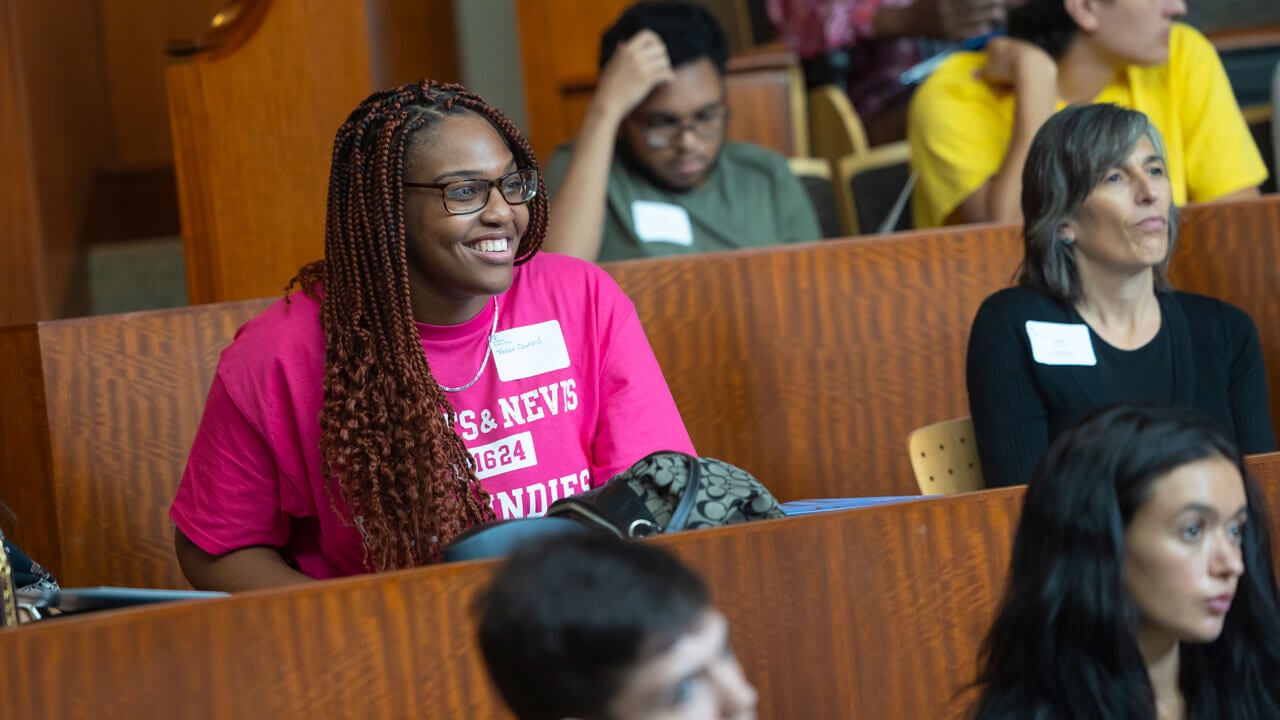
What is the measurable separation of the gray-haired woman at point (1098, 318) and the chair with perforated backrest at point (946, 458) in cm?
4

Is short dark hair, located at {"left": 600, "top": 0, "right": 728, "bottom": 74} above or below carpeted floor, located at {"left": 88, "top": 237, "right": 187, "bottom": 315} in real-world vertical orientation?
above

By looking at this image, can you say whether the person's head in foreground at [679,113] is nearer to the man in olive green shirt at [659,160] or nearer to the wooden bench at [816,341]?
the man in olive green shirt at [659,160]

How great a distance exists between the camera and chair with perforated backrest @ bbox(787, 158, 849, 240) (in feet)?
13.6

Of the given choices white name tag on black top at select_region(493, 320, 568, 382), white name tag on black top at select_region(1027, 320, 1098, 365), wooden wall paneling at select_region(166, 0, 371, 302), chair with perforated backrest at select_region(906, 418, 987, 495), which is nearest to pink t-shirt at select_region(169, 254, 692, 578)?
white name tag on black top at select_region(493, 320, 568, 382)

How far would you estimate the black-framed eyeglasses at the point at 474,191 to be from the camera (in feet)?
7.34

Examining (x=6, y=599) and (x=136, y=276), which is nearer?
(x=6, y=599)

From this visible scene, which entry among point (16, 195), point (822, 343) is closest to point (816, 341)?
point (822, 343)

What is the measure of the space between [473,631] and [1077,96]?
8.23 feet

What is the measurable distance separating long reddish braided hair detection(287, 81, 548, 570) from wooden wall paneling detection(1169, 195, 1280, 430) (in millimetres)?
1420

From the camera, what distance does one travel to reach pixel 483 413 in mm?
2262

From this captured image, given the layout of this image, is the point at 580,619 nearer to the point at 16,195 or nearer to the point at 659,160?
the point at 659,160

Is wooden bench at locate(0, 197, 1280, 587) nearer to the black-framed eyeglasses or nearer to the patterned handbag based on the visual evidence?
the black-framed eyeglasses

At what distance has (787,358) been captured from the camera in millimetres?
2945

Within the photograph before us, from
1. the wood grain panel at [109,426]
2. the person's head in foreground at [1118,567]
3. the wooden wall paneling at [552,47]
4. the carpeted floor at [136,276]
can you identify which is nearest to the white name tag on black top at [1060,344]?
the person's head in foreground at [1118,567]
